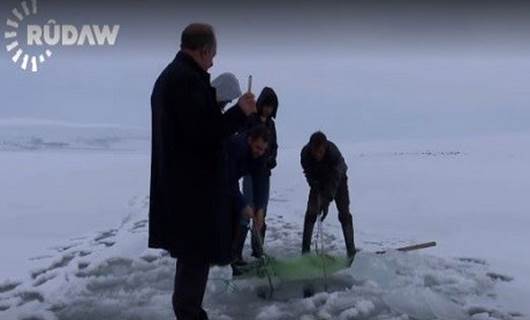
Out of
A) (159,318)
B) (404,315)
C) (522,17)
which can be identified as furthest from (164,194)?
(522,17)

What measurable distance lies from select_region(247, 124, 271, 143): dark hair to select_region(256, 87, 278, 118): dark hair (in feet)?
0.64

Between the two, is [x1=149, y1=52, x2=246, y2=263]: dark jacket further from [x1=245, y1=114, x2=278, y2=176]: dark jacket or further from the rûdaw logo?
the rûdaw logo

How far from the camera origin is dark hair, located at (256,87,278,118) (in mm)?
2746

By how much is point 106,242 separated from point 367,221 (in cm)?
99

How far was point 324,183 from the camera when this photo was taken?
9.14 ft

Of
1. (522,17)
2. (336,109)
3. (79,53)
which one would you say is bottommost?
(336,109)

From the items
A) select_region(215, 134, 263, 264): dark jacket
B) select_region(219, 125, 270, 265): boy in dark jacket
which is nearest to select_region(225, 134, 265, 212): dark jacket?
select_region(219, 125, 270, 265): boy in dark jacket

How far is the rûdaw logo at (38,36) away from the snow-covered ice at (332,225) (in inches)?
14.1

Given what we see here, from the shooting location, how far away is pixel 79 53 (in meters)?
2.81

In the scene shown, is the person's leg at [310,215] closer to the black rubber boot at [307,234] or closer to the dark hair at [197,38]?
the black rubber boot at [307,234]

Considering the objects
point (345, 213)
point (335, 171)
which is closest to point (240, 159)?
point (335, 171)

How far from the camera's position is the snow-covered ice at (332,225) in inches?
103

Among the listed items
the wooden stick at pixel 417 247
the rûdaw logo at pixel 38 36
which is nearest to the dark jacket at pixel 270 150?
the wooden stick at pixel 417 247

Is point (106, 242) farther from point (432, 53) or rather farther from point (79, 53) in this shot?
point (432, 53)
